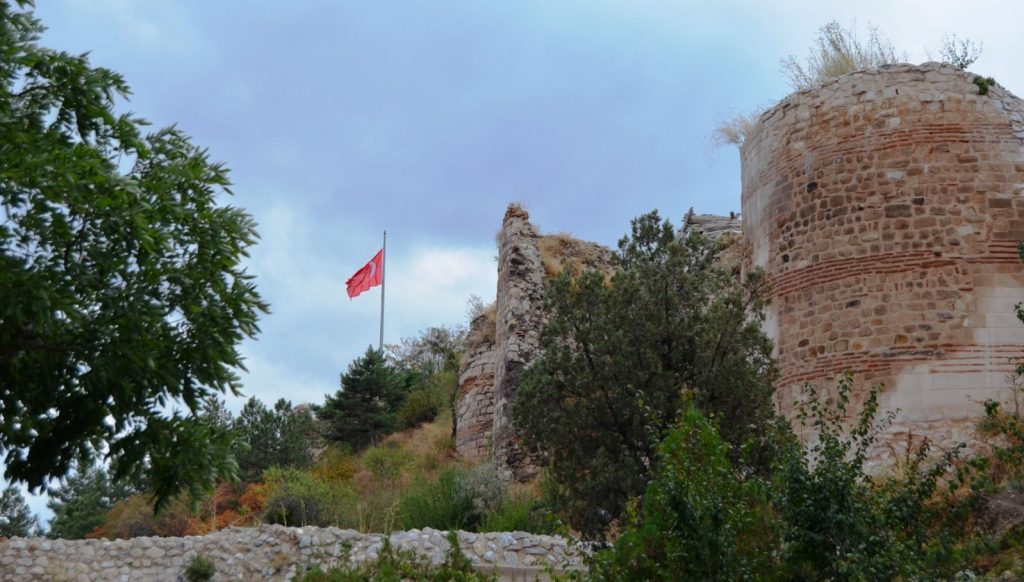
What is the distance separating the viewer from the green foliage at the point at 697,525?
9289 millimetres

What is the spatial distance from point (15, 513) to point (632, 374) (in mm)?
23248

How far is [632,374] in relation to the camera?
43.7ft

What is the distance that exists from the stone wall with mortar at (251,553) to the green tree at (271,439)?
29.5 ft

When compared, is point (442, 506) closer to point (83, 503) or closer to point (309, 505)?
point (309, 505)

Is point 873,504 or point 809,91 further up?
point 809,91

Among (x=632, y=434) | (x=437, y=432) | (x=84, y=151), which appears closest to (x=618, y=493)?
(x=632, y=434)

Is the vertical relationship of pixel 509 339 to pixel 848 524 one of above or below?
above

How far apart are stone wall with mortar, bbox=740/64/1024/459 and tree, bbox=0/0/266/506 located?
23.0 ft

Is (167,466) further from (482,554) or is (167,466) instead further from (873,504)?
(482,554)

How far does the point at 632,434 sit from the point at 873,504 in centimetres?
405

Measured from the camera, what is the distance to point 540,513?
16.3 meters

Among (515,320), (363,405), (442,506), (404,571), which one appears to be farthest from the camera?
(363,405)

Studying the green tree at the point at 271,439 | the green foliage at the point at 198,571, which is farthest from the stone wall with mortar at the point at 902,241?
the green tree at the point at 271,439

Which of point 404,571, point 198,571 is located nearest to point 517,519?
point 404,571
